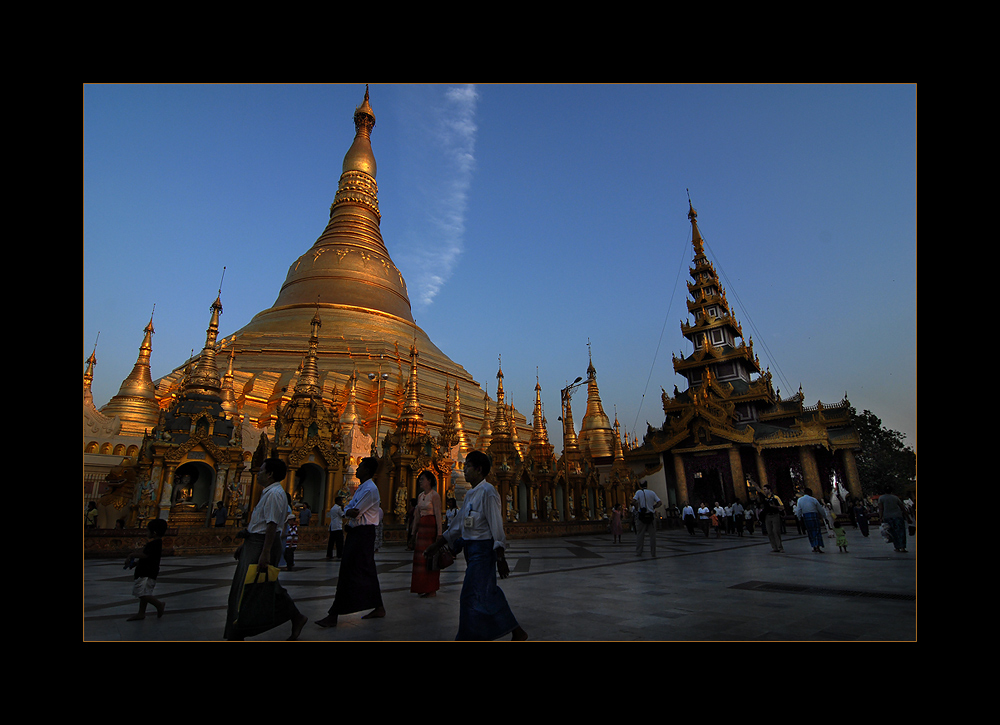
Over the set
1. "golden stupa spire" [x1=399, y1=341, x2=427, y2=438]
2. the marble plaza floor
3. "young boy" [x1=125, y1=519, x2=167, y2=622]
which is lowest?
the marble plaza floor

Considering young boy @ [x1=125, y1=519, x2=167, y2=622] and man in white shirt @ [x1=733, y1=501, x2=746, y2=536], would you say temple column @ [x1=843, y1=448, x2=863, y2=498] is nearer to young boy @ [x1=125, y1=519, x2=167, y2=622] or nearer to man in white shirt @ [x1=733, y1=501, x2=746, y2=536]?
man in white shirt @ [x1=733, y1=501, x2=746, y2=536]

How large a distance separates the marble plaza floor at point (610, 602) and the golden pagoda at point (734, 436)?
61.7 feet

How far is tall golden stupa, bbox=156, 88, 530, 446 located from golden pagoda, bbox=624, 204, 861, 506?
9.70 m

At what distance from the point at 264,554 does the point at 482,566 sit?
1.67 metres

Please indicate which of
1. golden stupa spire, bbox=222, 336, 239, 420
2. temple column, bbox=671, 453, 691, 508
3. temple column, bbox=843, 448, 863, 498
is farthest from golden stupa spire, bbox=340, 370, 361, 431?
temple column, bbox=843, 448, 863, 498

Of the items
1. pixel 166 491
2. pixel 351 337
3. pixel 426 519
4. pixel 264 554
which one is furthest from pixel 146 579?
pixel 351 337

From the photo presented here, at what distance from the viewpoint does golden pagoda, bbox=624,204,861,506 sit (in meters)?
26.9

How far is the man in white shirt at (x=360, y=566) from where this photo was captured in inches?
184

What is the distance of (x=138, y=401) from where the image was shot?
76.4 ft

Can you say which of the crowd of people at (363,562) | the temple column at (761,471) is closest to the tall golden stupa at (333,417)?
the temple column at (761,471)

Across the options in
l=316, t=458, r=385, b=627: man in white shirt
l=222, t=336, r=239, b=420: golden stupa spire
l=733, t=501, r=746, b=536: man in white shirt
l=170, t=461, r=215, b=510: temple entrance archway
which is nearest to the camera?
l=316, t=458, r=385, b=627: man in white shirt

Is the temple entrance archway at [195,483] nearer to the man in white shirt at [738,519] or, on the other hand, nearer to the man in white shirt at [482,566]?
the man in white shirt at [482,566]

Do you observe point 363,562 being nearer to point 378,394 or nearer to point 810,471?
point 378,394

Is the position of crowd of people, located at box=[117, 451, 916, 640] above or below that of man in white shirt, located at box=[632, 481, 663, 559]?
above
